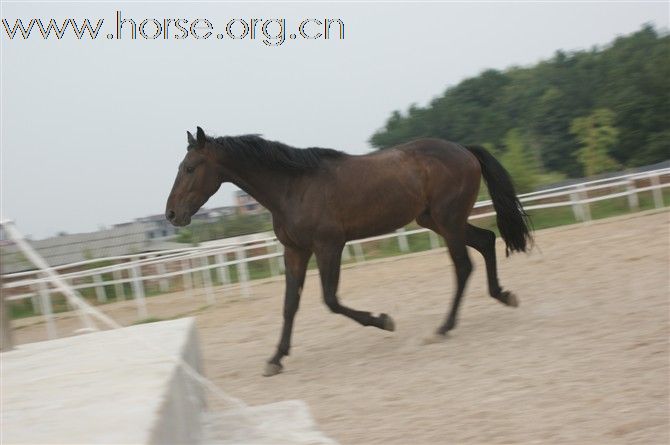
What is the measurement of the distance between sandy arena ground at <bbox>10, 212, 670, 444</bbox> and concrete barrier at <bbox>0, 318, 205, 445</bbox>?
3.00 feet

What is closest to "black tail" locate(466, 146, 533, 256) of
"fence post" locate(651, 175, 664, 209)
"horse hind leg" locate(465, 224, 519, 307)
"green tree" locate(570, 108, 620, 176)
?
"horse hind leg" locate(465, 224, 519, 307)

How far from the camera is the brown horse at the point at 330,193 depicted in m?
6.57

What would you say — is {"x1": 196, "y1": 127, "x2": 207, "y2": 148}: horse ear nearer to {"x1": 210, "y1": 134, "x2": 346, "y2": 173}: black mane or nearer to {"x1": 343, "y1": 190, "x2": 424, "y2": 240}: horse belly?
{"x1": 210, "y1": 134, "x2": 346, "y2": 173}: black mane

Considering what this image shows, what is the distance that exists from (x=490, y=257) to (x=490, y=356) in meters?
1.81

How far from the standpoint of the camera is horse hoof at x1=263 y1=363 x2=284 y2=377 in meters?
6.40

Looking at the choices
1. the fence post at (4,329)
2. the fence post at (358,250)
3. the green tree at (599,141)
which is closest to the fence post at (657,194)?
the fence post at (358,250)

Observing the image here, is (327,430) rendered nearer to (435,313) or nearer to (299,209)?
(299,209)

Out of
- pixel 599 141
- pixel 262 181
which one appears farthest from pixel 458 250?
pixel 599 141

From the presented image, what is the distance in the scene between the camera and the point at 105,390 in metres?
3.40

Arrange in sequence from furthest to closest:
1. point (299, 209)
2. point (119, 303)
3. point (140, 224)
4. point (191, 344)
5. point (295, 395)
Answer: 1. point (140, 224)
2. point (119, 303)
3. point (299, 209)
4. point (295, 395)
5. point (191, 344)

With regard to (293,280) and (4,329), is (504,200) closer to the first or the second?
(293,280)

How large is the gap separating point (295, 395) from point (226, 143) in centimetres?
229

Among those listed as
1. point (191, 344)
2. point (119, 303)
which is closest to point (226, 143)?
point (191, 344)

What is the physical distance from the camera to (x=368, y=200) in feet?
22.5
